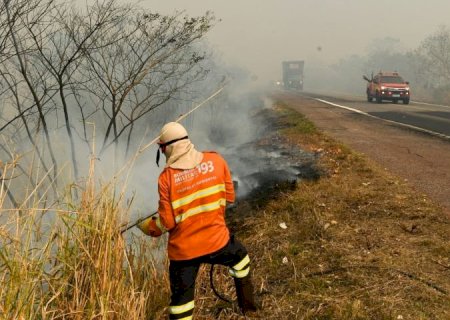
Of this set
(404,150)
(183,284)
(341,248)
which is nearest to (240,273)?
(183,284)

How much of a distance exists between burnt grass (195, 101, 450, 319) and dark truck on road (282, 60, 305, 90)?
46992mm

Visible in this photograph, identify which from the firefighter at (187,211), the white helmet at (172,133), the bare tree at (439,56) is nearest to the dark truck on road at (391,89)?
the bare tree at (439,56)

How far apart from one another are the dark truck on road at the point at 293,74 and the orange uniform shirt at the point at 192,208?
51.6m

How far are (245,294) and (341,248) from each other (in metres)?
1.51

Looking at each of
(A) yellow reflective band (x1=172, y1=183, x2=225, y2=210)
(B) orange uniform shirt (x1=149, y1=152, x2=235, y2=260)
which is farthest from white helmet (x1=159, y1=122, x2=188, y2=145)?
(A) yellow reflective band (x1=172, y1=183, x2=225, y2=210)

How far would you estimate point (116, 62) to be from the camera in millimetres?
11672

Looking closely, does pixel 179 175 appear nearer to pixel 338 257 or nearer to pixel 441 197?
pixel 338 257

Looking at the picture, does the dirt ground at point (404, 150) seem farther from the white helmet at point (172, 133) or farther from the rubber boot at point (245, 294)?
the white helmet at point (172, 133)

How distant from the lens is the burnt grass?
3.19 meters

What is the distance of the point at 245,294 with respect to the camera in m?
3.15

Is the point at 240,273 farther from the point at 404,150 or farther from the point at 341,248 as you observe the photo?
the point at 404,150

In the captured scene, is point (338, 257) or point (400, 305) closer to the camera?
point (400, 305)

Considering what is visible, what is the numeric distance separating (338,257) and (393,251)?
0.56m

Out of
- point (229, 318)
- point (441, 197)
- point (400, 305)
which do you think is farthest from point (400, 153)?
point (229, 318)
